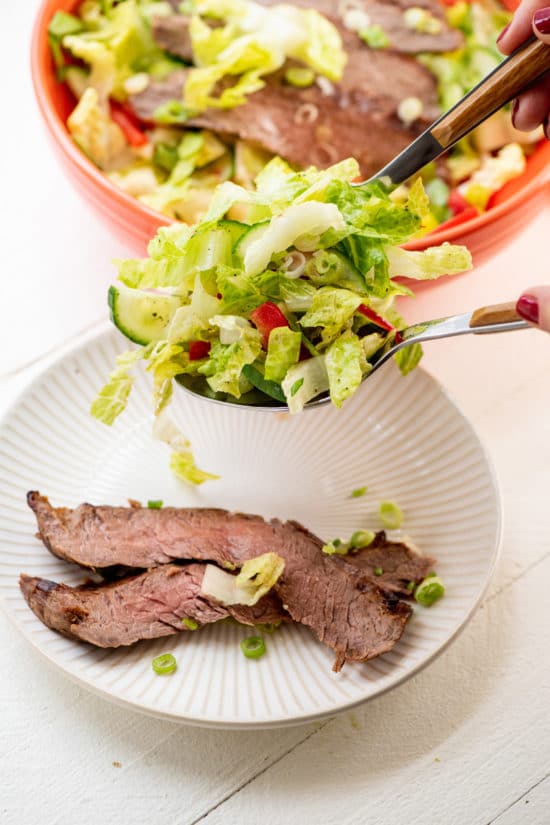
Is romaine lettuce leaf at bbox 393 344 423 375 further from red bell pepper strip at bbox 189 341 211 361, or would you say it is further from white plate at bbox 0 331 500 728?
red bell pepper strip at bbox 189 341 211 361

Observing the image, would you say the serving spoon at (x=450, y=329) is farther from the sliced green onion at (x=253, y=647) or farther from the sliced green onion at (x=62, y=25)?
the sliced green onion at (x=62, y=25)

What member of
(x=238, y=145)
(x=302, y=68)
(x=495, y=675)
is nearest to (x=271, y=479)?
(x=495, y=675)

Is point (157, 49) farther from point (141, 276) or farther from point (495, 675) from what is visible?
point (495, 675)

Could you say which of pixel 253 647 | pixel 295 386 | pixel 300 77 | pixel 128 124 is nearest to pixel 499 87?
pixel 295 386

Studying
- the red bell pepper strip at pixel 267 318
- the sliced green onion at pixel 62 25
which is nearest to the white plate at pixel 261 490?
the red bell pepper strip at pixel 267 318

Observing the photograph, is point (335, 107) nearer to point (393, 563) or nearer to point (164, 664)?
point (393, 563)

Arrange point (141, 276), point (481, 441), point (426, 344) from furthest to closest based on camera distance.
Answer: point (426, 344) < point (481, 441) < point (141, 276)
